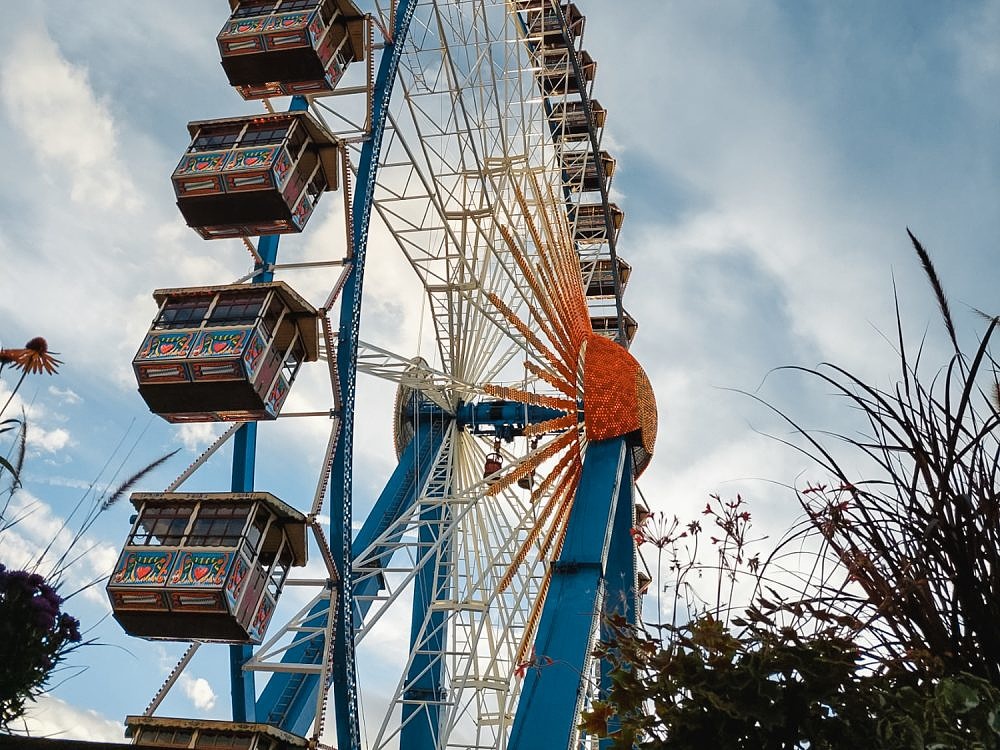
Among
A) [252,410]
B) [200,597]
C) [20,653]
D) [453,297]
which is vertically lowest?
[20,653]

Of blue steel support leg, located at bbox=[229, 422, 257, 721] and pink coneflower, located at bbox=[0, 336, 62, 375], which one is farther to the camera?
blue steel support leg, located at bbox=[229, 422, 257, 721]

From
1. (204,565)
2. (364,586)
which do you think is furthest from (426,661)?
(204,565)

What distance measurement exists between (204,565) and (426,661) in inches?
283

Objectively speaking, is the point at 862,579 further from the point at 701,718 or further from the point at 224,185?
the point at 224,185

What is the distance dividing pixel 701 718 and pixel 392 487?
12882 millimetres

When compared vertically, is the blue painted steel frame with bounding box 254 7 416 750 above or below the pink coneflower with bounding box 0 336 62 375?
above

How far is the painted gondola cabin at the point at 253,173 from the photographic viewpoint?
34.3 ft

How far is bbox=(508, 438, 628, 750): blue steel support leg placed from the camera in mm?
10391

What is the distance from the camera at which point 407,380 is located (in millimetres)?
13352

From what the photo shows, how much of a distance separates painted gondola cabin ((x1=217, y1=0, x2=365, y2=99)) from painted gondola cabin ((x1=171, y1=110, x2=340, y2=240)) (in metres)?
0.62

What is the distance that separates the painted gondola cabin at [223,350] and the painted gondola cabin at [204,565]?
961 millimetres

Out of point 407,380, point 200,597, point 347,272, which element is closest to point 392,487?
point 407,380

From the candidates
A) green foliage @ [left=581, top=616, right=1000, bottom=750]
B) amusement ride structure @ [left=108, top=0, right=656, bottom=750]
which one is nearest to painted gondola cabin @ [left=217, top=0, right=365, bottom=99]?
amusement ride structure @ [left=108, top=0, right=656, bottom=750]

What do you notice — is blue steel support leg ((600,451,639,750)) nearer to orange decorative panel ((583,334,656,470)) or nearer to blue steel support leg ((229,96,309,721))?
orange decorative panel ((583,334,656,470))
